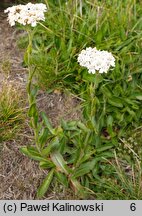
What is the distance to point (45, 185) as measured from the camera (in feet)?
10.1

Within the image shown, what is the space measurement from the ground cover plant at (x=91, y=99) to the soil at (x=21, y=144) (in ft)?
0.26

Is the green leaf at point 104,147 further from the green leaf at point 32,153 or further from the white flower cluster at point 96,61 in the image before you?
the white flower cluster at point 96,61

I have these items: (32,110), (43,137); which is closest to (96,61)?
(32,110)

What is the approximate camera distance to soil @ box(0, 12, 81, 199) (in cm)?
313

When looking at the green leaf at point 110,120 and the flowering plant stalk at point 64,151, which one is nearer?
the flowering plant stalk at point 64,151

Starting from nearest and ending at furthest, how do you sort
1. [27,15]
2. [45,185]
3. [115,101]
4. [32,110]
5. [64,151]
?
[27,15]
[32,110]
[45,185]
[64,151]
[115,101]

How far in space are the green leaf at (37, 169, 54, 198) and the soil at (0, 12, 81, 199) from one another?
8 cm

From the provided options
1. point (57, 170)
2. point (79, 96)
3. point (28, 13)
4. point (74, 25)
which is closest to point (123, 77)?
point (79, 96)

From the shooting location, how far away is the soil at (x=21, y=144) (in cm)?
313

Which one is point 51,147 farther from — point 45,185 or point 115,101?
point 115,101

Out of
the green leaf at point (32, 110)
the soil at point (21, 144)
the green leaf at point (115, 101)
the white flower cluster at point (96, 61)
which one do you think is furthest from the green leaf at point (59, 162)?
the white flower cluster at point (96, 61)

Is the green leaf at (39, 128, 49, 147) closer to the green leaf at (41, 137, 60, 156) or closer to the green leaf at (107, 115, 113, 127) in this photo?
the green leaf at (41, 137, 60, 156)

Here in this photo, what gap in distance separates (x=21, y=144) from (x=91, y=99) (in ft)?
2.31

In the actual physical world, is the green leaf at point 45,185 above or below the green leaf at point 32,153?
below
